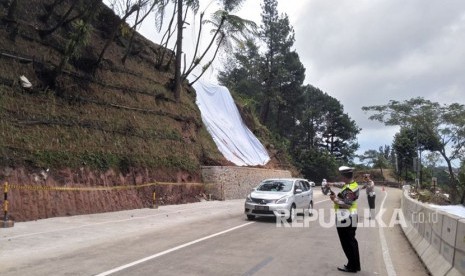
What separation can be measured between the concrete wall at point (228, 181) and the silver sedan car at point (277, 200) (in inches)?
432

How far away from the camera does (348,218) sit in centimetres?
841

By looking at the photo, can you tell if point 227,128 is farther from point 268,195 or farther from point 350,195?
point 350,195

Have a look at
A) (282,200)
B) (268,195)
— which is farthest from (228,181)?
(282,200)

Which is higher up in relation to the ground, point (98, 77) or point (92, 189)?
point (98, 77)

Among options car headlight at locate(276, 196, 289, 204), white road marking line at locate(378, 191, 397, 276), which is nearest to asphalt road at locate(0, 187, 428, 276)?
white road marking line at locate(378, 191, 397, 276)

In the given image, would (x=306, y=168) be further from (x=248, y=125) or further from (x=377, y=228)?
(x=377, y=228)

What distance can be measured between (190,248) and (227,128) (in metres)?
30.5

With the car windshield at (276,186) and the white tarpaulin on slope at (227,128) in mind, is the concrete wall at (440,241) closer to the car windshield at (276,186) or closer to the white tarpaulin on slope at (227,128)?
the car windshield at (276,186)

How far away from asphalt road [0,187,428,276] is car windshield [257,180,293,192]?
65.7 inches

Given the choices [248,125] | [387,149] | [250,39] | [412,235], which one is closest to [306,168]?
[248,125]

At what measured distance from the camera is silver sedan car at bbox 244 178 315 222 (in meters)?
16.6

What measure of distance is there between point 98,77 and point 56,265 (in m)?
17.1

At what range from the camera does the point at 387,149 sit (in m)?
134

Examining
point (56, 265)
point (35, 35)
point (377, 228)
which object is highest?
point (35, 35)
